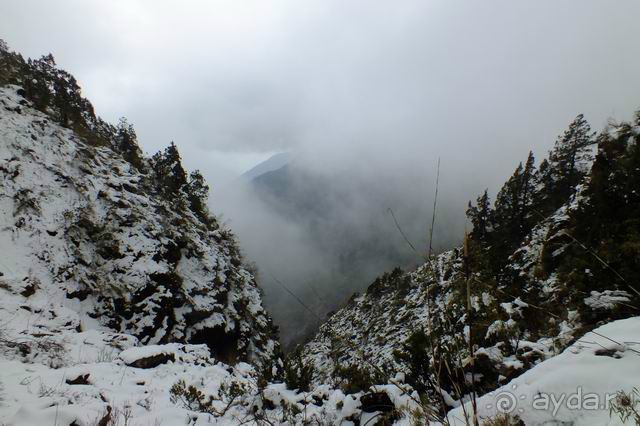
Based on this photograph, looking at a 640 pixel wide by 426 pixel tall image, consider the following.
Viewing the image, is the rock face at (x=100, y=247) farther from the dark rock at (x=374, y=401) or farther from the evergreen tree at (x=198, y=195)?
the dark rock at (x=374, y=401)

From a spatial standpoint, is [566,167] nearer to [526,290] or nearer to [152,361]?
[526,290]

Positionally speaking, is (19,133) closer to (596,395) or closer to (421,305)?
(596,395)

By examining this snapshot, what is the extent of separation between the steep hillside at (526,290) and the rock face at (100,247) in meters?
8.21

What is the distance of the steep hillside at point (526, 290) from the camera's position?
5.20ft

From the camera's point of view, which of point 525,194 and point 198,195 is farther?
point 198,195

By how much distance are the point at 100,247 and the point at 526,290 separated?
67.0 feet

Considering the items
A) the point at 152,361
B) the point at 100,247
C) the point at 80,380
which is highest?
the point at 100,247

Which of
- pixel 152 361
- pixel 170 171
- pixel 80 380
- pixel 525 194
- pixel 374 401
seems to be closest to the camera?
pixel 374 401

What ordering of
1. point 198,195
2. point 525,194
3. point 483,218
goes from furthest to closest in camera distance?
point 483,218, point 198,195, point 525,194

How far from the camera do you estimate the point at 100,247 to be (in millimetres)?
15477

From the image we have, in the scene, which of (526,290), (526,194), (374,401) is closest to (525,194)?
(526,194)

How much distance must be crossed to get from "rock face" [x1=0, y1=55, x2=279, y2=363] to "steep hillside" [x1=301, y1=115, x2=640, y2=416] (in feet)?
26.9

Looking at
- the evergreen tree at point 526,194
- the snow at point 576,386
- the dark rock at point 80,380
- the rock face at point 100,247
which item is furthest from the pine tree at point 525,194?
the dark rock at point 80,380

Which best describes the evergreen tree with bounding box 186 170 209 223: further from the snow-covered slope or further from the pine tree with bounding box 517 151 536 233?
the pine tree with bounding box 517 151 536 233
